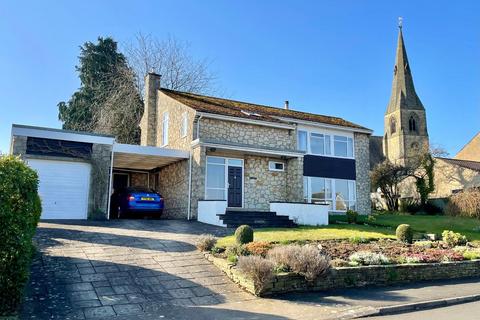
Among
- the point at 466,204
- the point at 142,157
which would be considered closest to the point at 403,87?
the point at 466,204

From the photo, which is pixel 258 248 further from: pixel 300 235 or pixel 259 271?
pixel 300 235

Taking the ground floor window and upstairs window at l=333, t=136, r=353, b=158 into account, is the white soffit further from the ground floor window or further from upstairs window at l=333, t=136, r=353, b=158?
upstairs window at l=333, t=136, r=353, b=158

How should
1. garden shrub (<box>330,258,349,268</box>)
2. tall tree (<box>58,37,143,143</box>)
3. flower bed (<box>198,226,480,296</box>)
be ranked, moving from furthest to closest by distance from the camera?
1. tall tree (<box>58,37,143,143</box>)
2. garden shrub (<box>330,258,349,268</box>)
3. flower bed (<box>198,226,480,296</box>)

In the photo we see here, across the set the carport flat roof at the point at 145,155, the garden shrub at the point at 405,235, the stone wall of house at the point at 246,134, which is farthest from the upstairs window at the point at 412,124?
the garden shrub at the point at 405,235

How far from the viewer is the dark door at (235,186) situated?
779 inches

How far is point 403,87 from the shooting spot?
60.4 meters

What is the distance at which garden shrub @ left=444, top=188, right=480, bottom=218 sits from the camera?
963 inches

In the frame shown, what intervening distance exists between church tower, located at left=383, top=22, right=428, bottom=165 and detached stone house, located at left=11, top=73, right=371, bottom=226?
3523 centimetres

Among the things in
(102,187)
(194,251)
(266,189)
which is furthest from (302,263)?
(266,189)

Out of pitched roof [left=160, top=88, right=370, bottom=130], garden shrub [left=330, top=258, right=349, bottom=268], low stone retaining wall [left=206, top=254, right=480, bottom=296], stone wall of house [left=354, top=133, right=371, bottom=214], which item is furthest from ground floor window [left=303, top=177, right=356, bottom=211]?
garden shrub [left=330, top=258, right=349, bottom=268]

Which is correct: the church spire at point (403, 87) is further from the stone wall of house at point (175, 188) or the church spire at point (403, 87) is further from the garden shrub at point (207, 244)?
the garden shrub at point (207, 244)

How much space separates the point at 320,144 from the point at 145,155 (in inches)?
421

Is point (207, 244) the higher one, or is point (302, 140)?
point (302, 140)

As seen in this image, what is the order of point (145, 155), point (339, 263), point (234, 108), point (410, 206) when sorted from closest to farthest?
point (339, 263)
point (145, 155)
point (234, 108)
point (410, 206)
